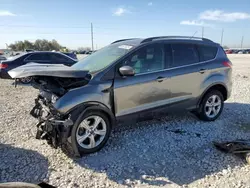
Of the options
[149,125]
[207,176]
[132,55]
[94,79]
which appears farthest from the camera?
[149,125]

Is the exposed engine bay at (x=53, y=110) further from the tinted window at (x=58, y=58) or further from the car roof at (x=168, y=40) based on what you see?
the tinted window at (x=58, y=58)

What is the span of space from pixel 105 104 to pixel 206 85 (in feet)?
8.16

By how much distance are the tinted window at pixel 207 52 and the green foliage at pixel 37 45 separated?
219 ft

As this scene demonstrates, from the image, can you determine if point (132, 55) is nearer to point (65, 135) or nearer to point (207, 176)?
point (65, 135)

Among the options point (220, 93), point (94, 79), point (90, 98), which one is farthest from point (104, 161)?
point (220, 93)

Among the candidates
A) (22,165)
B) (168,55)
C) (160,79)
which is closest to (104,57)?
(160,79)

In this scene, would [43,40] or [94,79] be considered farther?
[43,40]

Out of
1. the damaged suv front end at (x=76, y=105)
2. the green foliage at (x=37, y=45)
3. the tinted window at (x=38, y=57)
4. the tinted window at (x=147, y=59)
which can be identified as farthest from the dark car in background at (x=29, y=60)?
the green foliage at (x=37, y=45)

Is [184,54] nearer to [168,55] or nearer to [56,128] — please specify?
[168,55]

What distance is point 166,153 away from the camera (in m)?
3.94

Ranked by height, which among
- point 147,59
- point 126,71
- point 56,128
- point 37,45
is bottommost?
point 37,45

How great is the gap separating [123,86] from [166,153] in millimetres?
1323

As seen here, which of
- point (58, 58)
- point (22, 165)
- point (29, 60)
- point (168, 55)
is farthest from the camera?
point (58, 58)

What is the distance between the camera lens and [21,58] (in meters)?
11.3
